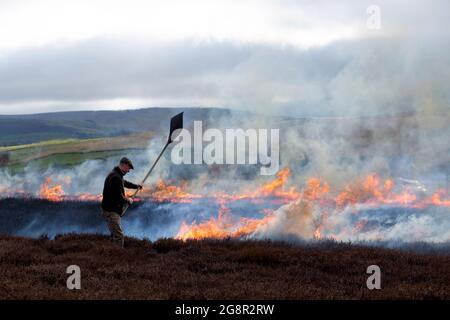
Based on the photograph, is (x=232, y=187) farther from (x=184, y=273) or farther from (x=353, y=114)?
(x=184, y=273)

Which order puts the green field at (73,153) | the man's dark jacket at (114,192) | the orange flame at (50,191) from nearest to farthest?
the man's dark jacket at (114,192), the orange flame at (50,191), the green field at (73,153)

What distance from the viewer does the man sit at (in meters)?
12.7

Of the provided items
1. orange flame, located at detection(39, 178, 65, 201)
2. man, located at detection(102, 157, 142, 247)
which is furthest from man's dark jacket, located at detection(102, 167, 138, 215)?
orange flame, located at detection(39, 178, 65, 201)

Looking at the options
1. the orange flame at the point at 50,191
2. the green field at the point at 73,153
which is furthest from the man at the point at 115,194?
the green field at the point at 73,153

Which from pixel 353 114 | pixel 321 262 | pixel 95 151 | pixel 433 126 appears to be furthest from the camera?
pixel 95 151

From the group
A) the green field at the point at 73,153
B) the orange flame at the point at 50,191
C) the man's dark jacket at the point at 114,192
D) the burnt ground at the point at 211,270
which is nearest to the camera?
the burnt ground at the point at 211,270

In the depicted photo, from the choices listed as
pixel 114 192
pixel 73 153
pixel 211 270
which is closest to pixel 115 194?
pixel 114 192

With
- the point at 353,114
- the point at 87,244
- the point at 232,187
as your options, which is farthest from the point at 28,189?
the point at 87,244

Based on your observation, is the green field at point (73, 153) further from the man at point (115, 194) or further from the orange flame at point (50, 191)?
the man at point (115, 194)

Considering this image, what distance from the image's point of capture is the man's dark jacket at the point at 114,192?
12695 mm

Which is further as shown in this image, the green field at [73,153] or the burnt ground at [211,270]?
the green field at [73,153]
